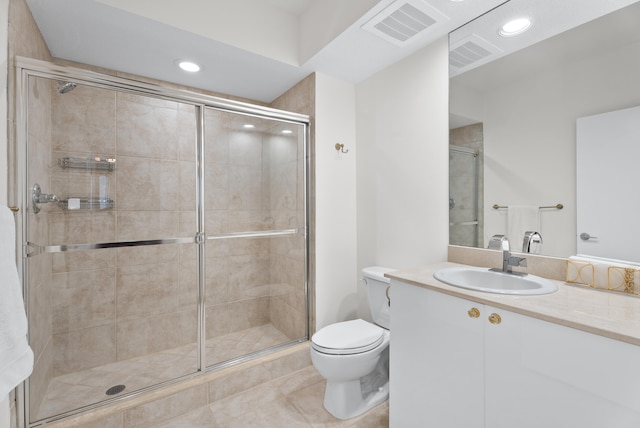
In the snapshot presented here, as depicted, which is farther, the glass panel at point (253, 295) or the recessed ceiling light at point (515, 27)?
the glass panel at point (253, 295)

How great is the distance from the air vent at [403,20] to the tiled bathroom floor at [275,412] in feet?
7.57

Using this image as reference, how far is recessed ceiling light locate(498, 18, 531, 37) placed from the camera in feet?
4.84

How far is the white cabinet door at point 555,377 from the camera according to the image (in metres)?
0.78

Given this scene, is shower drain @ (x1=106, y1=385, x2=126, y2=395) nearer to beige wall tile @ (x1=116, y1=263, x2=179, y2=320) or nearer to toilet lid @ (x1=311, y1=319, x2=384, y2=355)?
beige wall tile @ (x1=116, y1=263, x2=179, y2=320)

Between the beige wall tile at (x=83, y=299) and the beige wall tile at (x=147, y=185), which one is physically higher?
the beige wall tile at (x=147, y=185)

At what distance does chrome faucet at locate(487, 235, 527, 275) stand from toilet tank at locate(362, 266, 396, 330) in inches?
27.2

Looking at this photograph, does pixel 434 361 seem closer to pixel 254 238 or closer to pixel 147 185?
pixel 254 238

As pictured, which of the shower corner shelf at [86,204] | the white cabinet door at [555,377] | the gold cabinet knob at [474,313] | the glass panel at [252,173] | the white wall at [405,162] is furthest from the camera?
the glass panel at [252,173]

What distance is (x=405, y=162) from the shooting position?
6.70ft

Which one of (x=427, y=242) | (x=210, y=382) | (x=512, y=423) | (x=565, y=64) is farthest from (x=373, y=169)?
(x=210, y=382)

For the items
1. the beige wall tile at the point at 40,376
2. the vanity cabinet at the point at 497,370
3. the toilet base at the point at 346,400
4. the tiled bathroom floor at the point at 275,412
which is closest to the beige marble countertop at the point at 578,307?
the vanity cabinet at the point at 497,370

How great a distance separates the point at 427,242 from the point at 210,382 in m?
1.69

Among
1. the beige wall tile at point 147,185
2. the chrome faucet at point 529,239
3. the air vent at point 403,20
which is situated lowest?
the chrome faucet at point 529,239

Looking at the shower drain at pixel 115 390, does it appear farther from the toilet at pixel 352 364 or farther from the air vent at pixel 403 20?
the air vent at pixel 403 20
